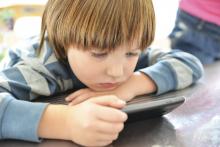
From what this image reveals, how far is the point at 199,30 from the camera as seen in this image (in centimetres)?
103

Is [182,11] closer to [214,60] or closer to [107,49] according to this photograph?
[214,60]

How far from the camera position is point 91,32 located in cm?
63

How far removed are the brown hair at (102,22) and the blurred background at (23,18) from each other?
98cm

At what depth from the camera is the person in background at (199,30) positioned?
40.1 inches

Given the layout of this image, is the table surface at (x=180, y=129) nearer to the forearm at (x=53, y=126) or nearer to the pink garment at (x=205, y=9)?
the forearm at (x=53, y=126)

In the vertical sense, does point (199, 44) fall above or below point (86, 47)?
below

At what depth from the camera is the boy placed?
0.54 metres

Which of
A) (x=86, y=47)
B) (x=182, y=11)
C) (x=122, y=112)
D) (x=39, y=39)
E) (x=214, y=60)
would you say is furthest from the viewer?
(x=182, y=11)

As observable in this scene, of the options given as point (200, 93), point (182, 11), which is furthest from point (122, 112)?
point (182, 11)

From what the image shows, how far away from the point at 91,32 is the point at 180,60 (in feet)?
0.82

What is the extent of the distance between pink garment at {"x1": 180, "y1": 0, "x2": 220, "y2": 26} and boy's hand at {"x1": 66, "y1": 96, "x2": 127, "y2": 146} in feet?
1.92

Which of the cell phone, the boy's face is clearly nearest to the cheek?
the boy's face

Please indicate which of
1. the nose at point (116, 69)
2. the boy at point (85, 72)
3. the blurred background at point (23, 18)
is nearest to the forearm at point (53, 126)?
the boy at point (85, 72)

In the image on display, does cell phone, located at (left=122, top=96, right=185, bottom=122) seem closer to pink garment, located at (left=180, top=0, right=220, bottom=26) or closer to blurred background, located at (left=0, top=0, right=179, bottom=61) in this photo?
pink garment, located at (left=180, top=0, right=220, bottom=26)
